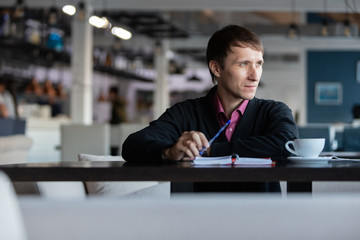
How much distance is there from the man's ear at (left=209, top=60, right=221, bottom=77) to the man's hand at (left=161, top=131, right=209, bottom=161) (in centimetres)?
48

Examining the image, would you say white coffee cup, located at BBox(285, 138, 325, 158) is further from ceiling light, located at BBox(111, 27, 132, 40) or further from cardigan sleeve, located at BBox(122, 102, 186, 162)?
ceiling light, located at BBox(111, 27, 132, 40)

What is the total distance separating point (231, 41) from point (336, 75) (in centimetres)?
1417

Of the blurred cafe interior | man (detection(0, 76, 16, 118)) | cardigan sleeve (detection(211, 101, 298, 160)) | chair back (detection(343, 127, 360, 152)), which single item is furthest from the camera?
man (detection(0, 76, 16, 118))

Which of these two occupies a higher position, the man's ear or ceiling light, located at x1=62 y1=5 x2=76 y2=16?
ceiling light, located at x1=62 y1=5 x2=76 y2=16

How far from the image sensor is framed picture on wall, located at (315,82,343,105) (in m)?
15.5

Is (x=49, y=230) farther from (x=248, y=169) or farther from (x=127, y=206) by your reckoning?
(x=248, y=169)

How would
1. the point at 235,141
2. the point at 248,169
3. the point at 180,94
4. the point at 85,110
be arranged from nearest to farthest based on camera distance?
the point at 248,169, the point at 235,141, the point at 85,110, the point at 180,94

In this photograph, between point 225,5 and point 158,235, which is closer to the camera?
point 158,235

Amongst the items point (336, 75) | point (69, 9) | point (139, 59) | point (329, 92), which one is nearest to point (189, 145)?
point (69, 9)

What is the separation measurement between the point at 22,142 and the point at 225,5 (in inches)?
218

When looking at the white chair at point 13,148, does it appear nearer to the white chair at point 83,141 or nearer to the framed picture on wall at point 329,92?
the white chair at point 83,141

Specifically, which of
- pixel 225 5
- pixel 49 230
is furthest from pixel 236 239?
pixel 225 5

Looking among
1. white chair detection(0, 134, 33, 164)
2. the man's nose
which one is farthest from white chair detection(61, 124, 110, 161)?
the man's nose

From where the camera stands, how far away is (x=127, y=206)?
685 millimetres
